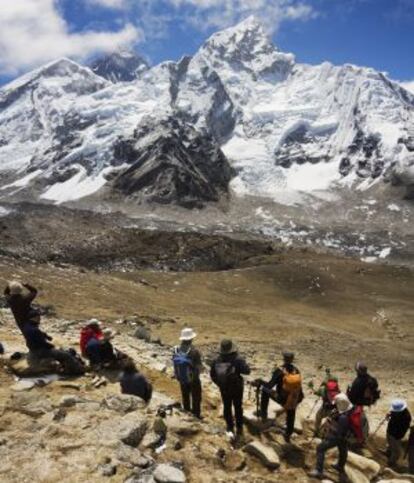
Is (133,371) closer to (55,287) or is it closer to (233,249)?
(55,287)

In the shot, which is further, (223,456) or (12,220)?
(12,220)

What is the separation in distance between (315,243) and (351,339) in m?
131

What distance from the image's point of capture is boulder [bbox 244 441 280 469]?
12898 mm

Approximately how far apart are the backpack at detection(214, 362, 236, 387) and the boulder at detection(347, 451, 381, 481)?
300 centimetres

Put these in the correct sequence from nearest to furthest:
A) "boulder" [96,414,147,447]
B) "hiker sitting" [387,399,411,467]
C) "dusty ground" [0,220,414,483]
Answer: "boulder" [96,414,147,447] < "hiker sitting" [387,399,411,467] < "dusty ground" [0,220,414,483]

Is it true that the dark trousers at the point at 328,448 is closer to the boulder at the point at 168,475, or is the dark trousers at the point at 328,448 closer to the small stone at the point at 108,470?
the boulder at the point at 168,475

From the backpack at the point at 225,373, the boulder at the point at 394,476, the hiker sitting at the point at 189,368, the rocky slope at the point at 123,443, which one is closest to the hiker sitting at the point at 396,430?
the rocky slope at the point at 123,443

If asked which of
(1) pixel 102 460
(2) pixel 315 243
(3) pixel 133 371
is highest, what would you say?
(2) pixel 315 243

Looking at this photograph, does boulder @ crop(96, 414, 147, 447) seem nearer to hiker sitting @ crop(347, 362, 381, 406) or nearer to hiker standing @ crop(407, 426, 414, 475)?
hiker sitting @ crop(347, 362, 381, 406)

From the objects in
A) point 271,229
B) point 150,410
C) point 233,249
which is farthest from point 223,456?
point 271,229

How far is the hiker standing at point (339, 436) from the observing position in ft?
42.9

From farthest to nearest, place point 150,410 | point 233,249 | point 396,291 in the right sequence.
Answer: point 233,249 → point 396,291 → point 150,410

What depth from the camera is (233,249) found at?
331 feet

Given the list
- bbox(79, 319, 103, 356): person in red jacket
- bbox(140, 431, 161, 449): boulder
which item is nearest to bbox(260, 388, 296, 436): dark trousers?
bbox(140, 431, 161, 449): boulder
